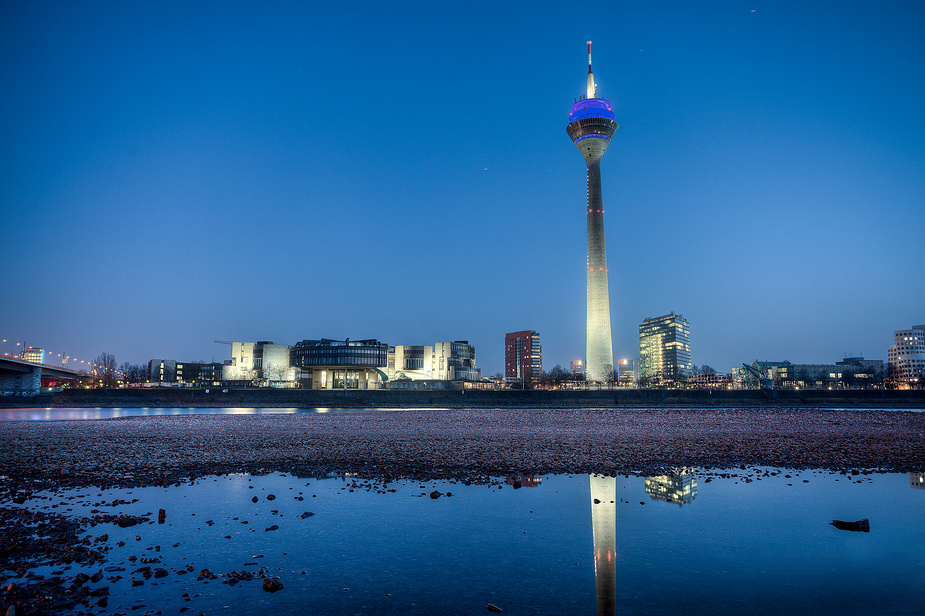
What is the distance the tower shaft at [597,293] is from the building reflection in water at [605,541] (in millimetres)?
146080

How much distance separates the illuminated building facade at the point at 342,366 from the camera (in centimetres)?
17075

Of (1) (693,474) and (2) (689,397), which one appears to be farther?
(2) (689,397)

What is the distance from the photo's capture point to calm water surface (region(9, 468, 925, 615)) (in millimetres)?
6559

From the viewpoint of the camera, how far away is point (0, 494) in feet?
43.1

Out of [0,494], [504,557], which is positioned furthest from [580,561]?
[0,494]

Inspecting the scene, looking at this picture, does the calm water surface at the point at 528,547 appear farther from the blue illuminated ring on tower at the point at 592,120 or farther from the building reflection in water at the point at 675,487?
the blue illuminated ring on tower at the point at 592,120

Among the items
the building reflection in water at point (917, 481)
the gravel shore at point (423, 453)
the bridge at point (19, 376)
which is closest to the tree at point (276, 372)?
the bridge at point (19, 376)

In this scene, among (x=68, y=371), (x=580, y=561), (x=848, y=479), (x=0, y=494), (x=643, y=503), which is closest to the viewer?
(x=580, y=561)

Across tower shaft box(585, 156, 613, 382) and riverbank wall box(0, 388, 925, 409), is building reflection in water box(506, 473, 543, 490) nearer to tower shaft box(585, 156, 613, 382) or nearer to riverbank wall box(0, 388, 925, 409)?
riverbank wall box(0, 388, 925, 409)

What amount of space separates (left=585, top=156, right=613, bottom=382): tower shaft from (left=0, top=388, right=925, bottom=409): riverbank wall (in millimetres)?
66541

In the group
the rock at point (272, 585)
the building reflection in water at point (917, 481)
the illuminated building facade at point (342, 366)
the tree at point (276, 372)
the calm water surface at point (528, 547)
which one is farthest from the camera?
the tree at point (276, 372)

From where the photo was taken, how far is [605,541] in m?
9.12

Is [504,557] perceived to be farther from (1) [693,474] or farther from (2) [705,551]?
(1) [693,474]

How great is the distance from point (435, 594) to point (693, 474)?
1169cm
